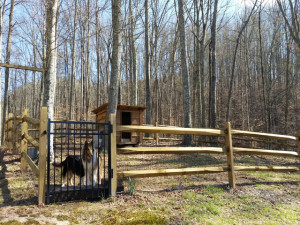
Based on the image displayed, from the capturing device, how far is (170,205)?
3.61 metres

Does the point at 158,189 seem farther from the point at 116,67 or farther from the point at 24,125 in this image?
the point at 116,67

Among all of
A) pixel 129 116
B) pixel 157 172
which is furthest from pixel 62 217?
pixel 129 116

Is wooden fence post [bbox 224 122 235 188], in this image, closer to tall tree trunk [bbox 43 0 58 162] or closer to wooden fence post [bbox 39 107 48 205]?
wooden fence post [bbox 39 107 48 205]

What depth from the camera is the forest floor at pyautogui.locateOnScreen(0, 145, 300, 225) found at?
3043 millimetres

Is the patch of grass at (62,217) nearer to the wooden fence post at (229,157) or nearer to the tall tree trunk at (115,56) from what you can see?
the wooden fence post at (229,157)

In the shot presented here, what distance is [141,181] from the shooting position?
200 inches

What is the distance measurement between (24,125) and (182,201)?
4530 millimetres

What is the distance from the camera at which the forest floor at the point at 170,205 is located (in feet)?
9.98

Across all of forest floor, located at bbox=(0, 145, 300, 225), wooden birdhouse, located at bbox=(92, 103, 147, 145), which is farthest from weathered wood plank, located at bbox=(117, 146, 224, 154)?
wooden birdhouse, located at bbox=(92, 103, 147, 145)

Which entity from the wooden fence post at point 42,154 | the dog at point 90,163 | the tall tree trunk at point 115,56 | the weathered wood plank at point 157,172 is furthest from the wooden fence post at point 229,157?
the tall tree trunk at point 115,56

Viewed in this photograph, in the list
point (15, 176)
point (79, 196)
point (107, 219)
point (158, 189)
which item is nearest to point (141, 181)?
point (158, 189)

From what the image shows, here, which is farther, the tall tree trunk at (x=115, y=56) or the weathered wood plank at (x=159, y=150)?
the tall tree trunk at (x=115, y=56)

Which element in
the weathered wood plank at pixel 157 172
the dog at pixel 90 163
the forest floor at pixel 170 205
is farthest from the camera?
the dog at pixel 90 163

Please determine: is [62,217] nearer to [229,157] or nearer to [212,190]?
[212,190]
